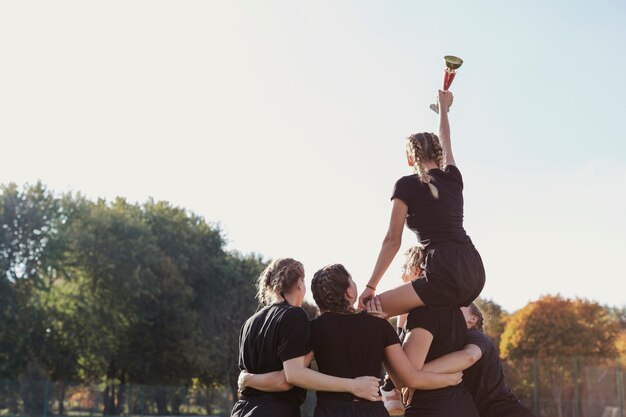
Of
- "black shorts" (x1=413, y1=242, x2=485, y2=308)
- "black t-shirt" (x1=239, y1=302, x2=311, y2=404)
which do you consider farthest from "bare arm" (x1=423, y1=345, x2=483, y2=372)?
"black t-shirt" (x1=239, y1=302, x2=311, y2=404)

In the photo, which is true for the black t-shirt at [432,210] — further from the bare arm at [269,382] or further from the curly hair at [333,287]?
the bare arm at [269,382]

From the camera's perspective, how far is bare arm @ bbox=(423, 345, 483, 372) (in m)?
5.22

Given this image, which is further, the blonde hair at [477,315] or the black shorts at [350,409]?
the blonde hair at [477,315]

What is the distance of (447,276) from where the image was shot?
5.11 metres

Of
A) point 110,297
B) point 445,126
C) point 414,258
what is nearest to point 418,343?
point 414,258

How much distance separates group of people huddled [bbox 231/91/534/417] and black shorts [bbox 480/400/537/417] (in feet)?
1.75

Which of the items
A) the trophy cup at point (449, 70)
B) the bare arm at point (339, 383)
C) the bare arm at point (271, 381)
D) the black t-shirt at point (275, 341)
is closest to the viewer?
the bare arm at point (339, 383)

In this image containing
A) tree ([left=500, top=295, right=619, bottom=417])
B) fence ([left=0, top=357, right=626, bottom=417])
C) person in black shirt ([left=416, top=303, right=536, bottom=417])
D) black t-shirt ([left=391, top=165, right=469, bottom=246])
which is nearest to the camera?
black t-shirt ([left=391, top=165, right=469, bottom=246])

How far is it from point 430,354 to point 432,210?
0.94 m

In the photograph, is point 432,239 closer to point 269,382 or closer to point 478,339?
point 478,339

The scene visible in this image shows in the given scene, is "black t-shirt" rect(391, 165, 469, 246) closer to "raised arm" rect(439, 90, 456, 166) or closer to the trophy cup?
"raised arm" rect(439, 90, 456, 166)

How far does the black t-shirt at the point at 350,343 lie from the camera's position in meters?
4.82

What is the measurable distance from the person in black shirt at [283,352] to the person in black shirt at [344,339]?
76 millimetres

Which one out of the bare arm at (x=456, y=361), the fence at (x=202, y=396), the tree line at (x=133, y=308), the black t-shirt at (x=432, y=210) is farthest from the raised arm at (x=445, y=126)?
the tree line at (x=133, y=308)
